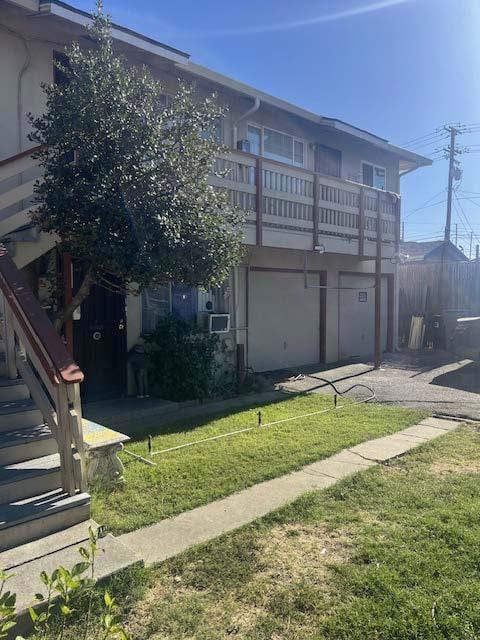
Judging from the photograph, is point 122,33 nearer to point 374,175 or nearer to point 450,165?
point 374,175

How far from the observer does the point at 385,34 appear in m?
9.02

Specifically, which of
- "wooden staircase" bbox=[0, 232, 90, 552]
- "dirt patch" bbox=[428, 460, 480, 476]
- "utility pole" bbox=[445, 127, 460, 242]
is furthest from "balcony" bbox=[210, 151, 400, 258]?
"utility pole" bbox=[445, 127, 460, 242]

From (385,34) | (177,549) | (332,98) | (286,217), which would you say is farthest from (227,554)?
(332,98)

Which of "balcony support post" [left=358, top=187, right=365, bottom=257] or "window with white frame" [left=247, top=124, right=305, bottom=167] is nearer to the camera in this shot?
"window with white frame" [left=247, top=124, right=305, bottom=167]

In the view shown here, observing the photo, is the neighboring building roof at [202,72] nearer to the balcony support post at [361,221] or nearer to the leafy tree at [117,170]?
the leafy tree at [117,170]

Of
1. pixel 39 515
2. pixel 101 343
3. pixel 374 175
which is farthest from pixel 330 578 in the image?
pixel 374 175

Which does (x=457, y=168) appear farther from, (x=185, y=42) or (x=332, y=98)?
(x=185, y=42)

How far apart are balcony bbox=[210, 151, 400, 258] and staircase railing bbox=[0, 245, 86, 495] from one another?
4130mm

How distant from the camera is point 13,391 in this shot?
450cm

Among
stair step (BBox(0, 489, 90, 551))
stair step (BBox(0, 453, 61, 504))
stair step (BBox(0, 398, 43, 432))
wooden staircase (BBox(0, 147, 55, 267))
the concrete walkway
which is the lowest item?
the concrete walkway

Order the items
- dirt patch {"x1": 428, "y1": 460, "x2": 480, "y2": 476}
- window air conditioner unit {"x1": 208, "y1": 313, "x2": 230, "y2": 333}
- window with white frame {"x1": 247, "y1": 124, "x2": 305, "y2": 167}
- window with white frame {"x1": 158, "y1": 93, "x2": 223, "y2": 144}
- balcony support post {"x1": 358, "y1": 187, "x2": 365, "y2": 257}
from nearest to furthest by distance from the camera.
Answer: dirt patch {"x1": 428, "y1": 460, "x2": 480, "y2": 476}, window with white frame {"x1": 158, "y1": 93, "x2": 223, "y2": 144}, window air conditioner unit {"x1": 208, "y1": 313, "x2": 230, "y2": 333}, window with white frame {"x1": 247, "y1": 124, "x2": 305, "y2": 167}, balcony support post {"x1": 358, "y1": 187, "x2": 365, "y2": 257}

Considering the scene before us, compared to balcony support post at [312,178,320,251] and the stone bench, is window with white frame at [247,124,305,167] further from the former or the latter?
the stone bench

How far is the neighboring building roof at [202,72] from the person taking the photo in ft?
20.2

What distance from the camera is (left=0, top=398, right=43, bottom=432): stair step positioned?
4086mm
